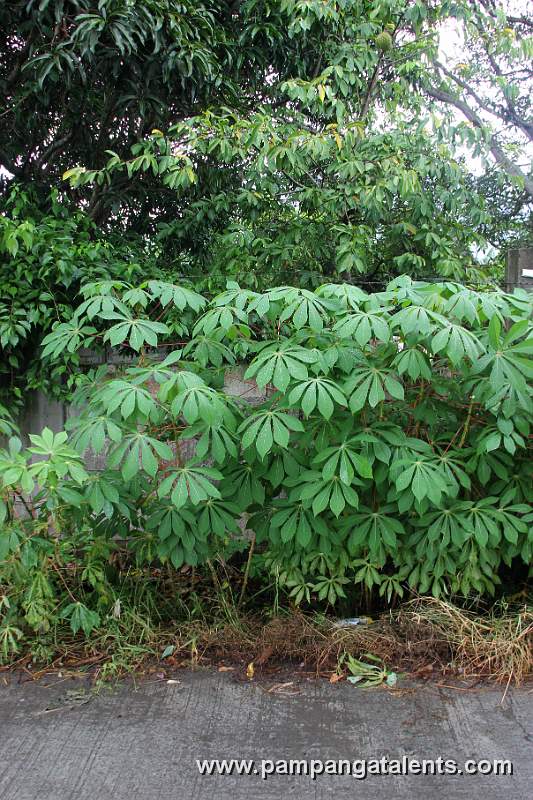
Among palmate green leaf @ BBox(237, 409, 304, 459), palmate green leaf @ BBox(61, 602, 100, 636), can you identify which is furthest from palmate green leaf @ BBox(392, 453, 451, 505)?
palmate green leaf @ BBox(61, 602, 100, 636)

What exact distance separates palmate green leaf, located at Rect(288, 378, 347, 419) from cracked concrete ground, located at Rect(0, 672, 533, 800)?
130 cm

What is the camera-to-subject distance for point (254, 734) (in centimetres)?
272

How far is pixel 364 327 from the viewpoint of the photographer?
2.82m

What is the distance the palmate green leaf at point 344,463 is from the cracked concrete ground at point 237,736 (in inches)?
39.7

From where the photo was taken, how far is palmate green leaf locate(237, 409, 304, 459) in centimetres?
279

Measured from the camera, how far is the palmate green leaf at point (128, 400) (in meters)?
2.78

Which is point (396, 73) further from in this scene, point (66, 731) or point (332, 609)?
point (66, 731)

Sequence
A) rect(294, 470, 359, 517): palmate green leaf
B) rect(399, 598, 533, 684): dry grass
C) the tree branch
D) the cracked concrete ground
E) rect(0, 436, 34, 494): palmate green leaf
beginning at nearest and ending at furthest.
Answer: the cracked concrete ground → rect(0, 436, 34, 494): palmate green leaf → rect(294, 470, 359, 517): palmate green leaf → rect(399, 598, 533, 684): dry grass → the tree branch

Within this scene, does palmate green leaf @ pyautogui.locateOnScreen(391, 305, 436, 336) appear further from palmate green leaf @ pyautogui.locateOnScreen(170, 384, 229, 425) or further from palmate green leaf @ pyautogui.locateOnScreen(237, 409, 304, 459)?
palmate green leaf @ pyautogui.locateOnScreen(170, 384, 229, 425)

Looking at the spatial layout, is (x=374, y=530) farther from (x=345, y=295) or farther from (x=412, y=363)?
(x=345, y=295)

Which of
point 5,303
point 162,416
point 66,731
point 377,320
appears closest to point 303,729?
point 66,731

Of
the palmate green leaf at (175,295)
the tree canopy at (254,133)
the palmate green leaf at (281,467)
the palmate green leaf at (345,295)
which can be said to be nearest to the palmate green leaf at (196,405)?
the palmate green leaf at (281,467)

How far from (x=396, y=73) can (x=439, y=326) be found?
3275mm

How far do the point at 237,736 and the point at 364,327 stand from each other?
5.74 feet
